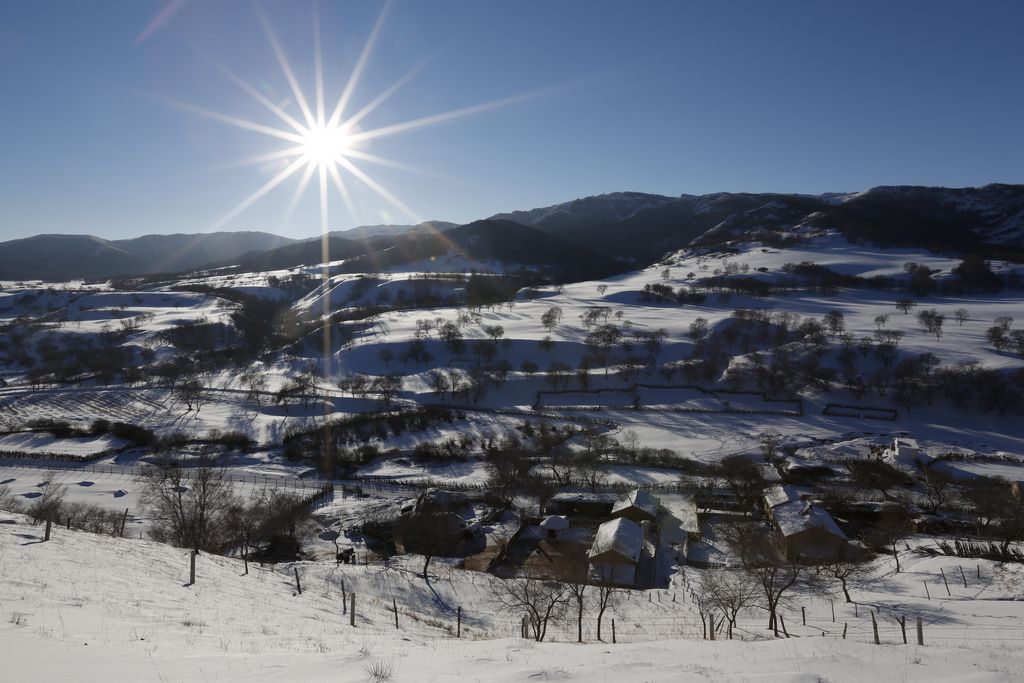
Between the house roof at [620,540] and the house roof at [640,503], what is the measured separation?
3.72 meters

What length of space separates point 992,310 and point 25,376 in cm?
16770

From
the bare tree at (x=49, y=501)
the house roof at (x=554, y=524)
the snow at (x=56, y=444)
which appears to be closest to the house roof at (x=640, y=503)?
the house roof at (x=554, y=524)

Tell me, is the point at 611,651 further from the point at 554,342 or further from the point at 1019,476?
the point at 554,342

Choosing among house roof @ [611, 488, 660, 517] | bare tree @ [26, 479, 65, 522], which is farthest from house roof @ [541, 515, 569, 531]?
bare tree @ [26, 479, 65, 522]

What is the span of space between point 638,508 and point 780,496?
342 inches

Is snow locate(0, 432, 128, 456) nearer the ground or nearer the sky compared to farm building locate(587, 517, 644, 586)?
nearer the ground

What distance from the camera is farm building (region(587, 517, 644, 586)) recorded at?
25.5 meters

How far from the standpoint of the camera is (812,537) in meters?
27.6

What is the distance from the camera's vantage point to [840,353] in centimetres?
7381

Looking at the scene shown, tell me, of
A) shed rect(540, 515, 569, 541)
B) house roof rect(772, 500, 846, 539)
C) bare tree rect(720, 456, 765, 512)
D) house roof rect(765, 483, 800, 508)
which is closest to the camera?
house roof rect(772, 500, 846, 539)

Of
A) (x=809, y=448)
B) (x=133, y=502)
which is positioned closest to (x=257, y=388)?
(x=133, y=502)

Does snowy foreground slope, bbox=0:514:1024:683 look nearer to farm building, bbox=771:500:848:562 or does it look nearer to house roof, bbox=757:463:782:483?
farm building, bbox=771:500:848:562

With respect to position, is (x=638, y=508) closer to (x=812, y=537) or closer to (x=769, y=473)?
(x=812, y=537)

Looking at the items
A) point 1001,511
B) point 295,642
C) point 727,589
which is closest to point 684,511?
point 727,589
